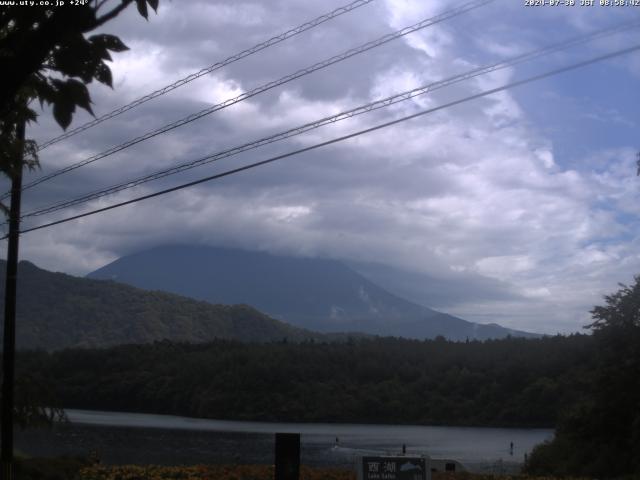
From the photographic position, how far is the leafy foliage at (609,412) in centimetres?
2638

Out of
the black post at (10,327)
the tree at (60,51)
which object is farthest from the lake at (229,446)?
the tree at (60,51)

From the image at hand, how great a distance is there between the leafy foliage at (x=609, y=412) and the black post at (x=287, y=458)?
17.3m

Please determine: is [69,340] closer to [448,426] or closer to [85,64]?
[448,426]

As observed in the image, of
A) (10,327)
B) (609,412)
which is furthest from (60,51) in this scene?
(609,412)

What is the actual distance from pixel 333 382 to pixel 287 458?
8533 cm

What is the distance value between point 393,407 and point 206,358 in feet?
79.6

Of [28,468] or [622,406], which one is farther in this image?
[622,406]

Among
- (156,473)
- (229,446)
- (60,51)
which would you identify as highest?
(60,51)

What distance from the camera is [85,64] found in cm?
460

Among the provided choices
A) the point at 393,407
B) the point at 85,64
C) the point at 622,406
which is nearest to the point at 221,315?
the point at 393,407

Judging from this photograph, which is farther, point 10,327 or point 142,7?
point 10,327

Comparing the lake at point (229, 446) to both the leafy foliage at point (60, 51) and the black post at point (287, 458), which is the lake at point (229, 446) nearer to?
the black post at point (287, 458)

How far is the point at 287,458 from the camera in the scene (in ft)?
35.3

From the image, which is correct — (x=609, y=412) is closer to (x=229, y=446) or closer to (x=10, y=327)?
(x=10, y=327)
